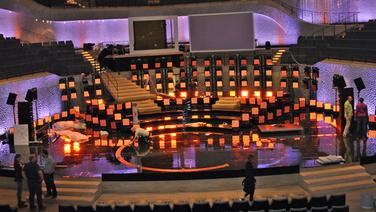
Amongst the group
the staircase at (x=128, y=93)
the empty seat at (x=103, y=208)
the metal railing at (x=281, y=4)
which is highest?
the metal railing at (x=281, y=4)

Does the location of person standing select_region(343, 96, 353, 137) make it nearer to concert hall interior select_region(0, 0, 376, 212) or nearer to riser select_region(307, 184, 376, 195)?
concert hall interior select_region(0, 0, 376, 212)

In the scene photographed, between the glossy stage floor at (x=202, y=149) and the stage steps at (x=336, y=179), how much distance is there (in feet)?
1.31

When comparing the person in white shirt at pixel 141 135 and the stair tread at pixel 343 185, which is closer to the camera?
the stair tread at pixel 343 185

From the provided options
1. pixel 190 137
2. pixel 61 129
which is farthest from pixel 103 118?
Result: pixel 190 137

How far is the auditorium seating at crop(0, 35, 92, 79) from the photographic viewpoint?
927 inches

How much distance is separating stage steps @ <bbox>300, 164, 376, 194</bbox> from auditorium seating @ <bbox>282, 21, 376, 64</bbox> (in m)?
7.14

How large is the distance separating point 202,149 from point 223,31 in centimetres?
1047

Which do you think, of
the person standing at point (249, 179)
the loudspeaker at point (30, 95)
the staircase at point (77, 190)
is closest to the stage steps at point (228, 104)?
the loudspeaker at point (30, 95)

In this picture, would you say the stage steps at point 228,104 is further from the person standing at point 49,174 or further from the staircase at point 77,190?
the person standing at point 49,174

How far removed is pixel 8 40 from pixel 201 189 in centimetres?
1384

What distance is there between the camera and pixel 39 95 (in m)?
23.8

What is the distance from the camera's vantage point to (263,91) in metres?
27.0

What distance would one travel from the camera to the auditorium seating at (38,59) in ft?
77.3

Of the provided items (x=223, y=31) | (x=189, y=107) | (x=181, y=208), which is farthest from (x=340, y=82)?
(x=223, y=31)
